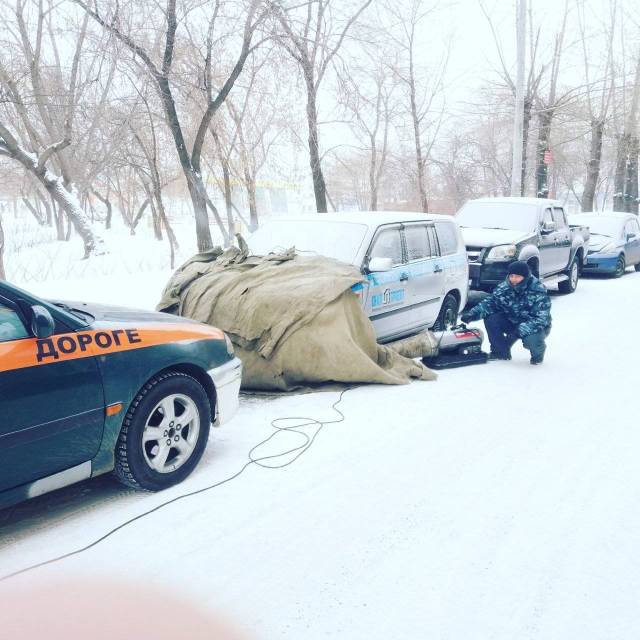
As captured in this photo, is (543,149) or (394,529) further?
(543,149)

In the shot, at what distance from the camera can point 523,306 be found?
21.6 feet

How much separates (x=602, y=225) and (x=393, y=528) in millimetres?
A: 14372

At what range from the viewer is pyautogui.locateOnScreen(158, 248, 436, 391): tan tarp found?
17.6ft

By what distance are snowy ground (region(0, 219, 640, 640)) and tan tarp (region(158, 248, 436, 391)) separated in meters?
0.43

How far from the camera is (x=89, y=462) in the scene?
3246 mm

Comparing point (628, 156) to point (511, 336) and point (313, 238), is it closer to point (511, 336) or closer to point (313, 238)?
point (511, 336)

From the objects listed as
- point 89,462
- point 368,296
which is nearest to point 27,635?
point 89,462

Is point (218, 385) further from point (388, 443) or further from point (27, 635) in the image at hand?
point (27, 635)

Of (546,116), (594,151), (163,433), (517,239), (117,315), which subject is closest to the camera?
(163,433)

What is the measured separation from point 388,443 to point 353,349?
129cm

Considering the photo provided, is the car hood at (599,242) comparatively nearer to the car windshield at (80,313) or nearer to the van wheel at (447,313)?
the van wheel at (447,313)

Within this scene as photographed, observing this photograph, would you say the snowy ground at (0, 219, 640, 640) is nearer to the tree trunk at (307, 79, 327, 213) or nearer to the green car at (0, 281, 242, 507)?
the green car at (0, 281, 242, 507)

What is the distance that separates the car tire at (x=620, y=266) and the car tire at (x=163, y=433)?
44.8 ft

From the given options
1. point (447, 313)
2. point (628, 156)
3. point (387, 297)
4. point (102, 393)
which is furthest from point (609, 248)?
point (628, 156)
